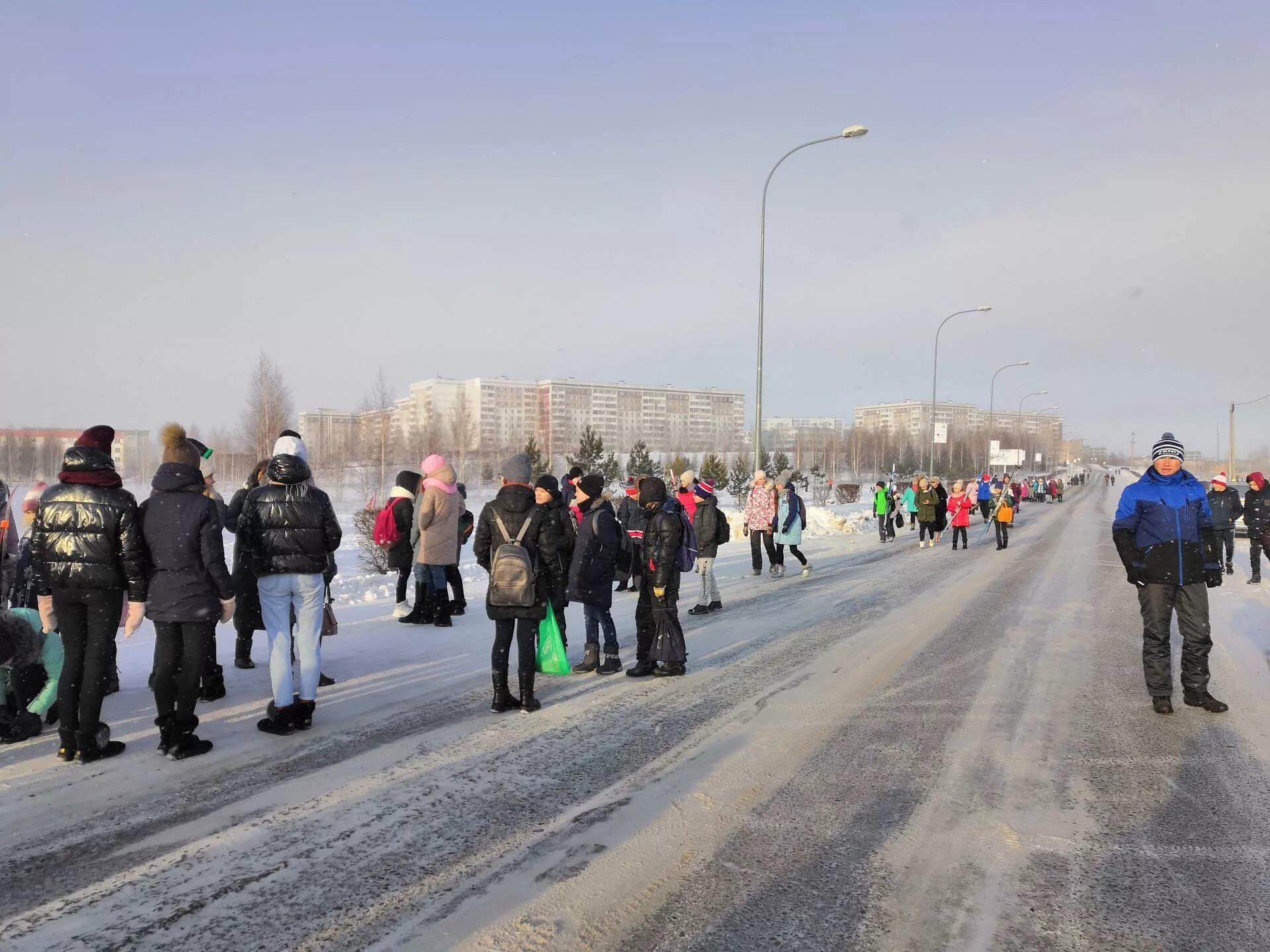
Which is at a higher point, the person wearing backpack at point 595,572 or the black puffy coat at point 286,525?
the black puffy coat at point 286,525

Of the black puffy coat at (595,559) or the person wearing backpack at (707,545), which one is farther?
the person wearing backpack at (707,545)

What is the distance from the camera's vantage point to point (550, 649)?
21.8 feet

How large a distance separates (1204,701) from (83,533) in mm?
7842

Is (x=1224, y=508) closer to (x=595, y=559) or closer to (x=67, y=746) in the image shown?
(x=595, y=559)

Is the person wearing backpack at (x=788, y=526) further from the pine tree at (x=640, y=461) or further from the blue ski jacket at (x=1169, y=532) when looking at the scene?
the pine tree at (x=640, y=461)

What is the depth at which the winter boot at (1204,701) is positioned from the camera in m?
5.91

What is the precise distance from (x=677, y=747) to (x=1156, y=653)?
151 inches

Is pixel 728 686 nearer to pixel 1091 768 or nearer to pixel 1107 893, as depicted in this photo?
pixel 1091 768

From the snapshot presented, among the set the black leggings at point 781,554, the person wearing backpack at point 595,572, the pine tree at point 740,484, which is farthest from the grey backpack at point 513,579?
the pine tree at point 740,484

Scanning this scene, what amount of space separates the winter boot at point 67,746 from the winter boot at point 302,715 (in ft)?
4.09

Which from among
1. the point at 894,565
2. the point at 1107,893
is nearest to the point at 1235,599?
the point at 894,565

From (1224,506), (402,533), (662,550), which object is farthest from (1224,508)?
(402,533)

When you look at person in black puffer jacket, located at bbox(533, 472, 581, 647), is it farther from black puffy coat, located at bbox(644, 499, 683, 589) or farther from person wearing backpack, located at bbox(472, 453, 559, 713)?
black puffy coat, located at bbox(644, 499, 683, 589)

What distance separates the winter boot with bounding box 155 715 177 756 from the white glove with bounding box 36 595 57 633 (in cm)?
86
